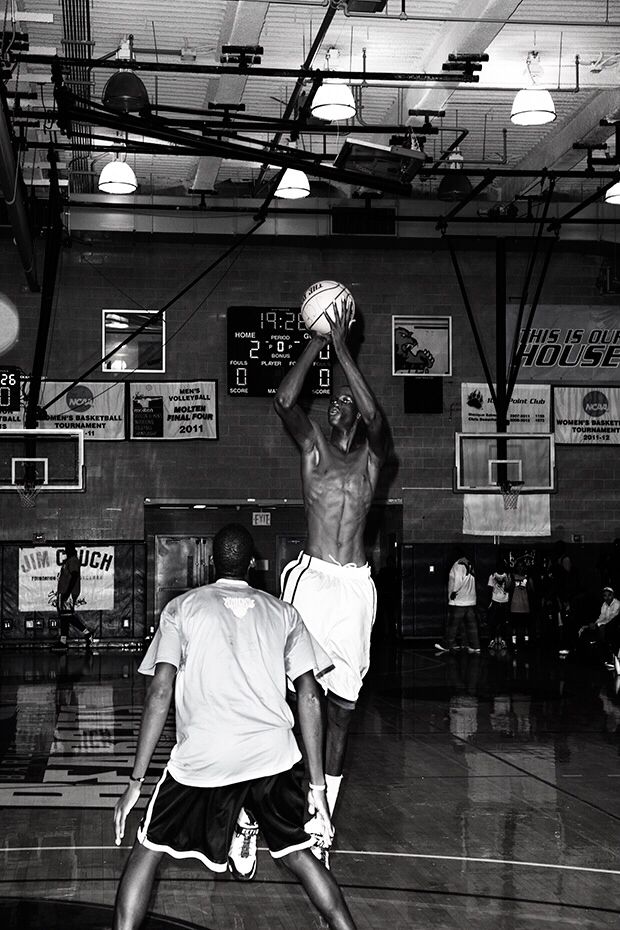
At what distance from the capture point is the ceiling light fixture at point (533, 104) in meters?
15.1

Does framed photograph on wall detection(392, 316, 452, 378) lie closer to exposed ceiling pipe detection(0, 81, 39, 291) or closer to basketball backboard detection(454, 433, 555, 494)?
basketball backboard detection(454, 433, 555, 494)

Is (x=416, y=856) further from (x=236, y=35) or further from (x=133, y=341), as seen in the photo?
(x=133, y=341)

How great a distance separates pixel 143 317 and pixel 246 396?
8.63 ft

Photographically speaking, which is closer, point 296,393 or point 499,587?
point 296,393

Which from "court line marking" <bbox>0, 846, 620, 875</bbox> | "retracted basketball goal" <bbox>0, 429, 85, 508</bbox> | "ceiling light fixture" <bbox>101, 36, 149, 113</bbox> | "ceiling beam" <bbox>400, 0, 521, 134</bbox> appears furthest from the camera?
"retracted basketball goal" <bbox>0, 429, 85, 508</bbox>

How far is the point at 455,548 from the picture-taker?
898 inches

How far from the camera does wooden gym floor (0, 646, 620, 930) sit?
534 cm

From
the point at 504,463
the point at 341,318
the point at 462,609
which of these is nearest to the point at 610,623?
the point at 462,609

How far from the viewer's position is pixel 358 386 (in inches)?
233

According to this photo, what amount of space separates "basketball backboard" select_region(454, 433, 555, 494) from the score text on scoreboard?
8592mm

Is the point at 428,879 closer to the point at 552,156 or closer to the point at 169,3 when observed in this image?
the point at 169,3

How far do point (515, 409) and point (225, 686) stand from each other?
68.0 feet

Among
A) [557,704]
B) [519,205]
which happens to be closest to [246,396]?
[519,205]

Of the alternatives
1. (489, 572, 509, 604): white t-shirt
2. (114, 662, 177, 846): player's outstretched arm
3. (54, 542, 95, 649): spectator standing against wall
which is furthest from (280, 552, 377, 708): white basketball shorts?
(489, 572, 509, 604): white t-shirt
